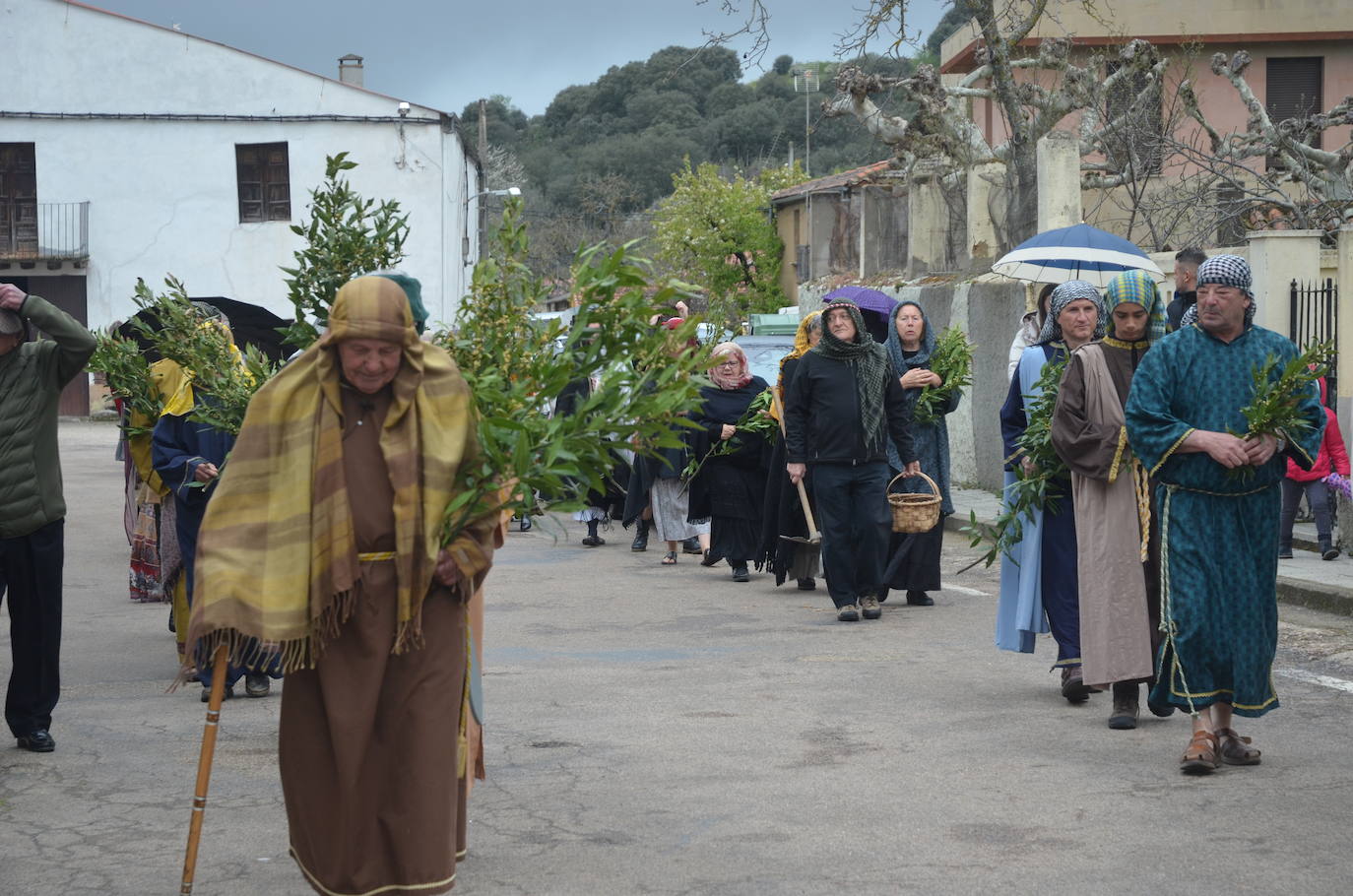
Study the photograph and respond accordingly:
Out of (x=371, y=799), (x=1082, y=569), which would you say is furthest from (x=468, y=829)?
(x=1082, y=569)

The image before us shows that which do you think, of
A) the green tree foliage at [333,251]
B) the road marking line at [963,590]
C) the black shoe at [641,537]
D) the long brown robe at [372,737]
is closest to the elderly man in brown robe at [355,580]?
the long brown robe at [372,737]

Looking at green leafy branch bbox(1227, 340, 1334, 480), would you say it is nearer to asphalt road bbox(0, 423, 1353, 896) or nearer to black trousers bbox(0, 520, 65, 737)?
asphalt road bbox(0, 423, 1353, 896)

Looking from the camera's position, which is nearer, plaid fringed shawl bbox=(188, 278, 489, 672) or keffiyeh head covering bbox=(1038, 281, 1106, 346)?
plaid fringed shawl bbox=(188, 278, 489, 672)

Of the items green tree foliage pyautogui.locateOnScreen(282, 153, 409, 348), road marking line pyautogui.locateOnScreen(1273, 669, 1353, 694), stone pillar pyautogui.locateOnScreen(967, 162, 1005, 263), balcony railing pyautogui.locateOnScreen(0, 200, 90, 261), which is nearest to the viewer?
green tree foliage pyautogui.locateOnScreen(282, 153, 409, 348)

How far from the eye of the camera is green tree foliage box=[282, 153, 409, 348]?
571 cm

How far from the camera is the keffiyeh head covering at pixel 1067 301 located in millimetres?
8125

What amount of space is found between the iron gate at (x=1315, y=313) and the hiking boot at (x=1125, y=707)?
6.98 m

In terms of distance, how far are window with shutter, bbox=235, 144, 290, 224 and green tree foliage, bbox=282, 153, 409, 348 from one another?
38402 mm

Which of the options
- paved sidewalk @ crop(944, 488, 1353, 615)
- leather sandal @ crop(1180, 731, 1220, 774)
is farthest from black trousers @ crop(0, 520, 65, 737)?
paved sidewalk @ crop(944, 488, 1353, 615)

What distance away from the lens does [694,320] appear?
493 cm

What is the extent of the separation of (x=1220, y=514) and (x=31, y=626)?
16.1ft

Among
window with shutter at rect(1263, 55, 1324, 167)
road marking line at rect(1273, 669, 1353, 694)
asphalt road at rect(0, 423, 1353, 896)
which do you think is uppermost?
window with shutter at rect(1263, 55, 1324, 167)

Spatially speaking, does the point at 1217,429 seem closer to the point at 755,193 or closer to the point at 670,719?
the point at 670,719

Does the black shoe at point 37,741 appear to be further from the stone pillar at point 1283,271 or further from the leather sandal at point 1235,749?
the stone pillar at point 1283,271
